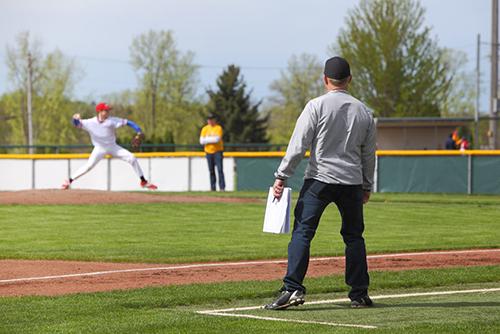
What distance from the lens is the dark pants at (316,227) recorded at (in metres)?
8.49

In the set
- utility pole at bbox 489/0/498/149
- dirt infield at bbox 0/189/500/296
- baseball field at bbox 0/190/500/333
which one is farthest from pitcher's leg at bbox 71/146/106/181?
utility pole at bbox 489/0/498/149

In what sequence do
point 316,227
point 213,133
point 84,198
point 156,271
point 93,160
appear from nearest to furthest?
point 316,227 < point 156,271 < point 84,198 < point 93,160 < point 213,133

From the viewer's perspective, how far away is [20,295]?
A: 9461mm

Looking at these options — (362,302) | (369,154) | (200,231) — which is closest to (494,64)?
(200,231)

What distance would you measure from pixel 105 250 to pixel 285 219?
5.49 metres

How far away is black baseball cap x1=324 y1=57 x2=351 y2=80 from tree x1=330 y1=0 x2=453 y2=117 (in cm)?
4536

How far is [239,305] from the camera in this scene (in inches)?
344

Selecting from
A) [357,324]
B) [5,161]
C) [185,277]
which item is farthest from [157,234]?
[5,161]

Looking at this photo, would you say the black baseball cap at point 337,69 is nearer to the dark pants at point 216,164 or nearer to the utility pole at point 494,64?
the dark pants at point 216,164

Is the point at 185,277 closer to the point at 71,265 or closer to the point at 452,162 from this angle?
the point at 71,265

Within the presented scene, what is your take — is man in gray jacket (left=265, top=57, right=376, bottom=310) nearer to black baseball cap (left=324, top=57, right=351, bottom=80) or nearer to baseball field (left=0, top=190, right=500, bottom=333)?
black baseball cap (left=324, top=57, right=351, bottom=80)

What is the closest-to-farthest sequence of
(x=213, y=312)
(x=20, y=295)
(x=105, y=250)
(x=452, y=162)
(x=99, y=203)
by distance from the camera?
(x=213, y=312) → (x=20, y=295) → (x=105, y=250) → (x=99, y=203) → (x=452, y=162)

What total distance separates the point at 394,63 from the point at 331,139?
4624 cm

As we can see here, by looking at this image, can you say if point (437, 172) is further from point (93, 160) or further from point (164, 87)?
point (164, 87)
